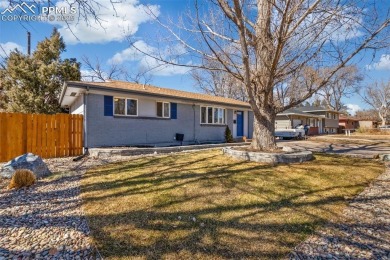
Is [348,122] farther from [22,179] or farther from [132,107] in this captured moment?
[22,179]

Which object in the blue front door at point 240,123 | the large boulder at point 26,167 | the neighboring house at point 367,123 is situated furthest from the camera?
the neighboring house at point 367,123

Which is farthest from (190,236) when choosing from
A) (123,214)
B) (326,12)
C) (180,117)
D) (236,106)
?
(236,106)

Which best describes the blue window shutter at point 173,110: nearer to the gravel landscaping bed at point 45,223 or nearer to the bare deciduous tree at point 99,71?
the gravel landscaping bed at point 45,223

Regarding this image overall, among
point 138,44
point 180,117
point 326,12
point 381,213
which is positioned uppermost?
point 326,12

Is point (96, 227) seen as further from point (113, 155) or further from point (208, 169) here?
point (113, 155)

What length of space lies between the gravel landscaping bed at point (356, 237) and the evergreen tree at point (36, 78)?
18.8 m

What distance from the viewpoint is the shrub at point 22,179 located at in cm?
543

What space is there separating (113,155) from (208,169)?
183 inches

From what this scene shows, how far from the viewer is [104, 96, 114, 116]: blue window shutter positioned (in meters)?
10.7

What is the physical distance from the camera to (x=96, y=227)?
3.46 meters

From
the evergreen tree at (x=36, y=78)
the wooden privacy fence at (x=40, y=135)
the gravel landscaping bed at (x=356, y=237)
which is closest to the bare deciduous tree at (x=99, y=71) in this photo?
the evergreen tree at (x=36, y=78)

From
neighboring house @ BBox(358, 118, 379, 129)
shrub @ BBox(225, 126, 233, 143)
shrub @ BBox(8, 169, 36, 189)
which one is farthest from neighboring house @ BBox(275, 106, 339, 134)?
shrub @ BBox(8, 169, 36, 189)

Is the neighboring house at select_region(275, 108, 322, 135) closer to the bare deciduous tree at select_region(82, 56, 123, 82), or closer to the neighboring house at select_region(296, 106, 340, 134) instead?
the neighboring house at select_region(296, 106, 340, 134)

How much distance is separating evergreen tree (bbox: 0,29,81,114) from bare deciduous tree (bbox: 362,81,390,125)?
57339mm
